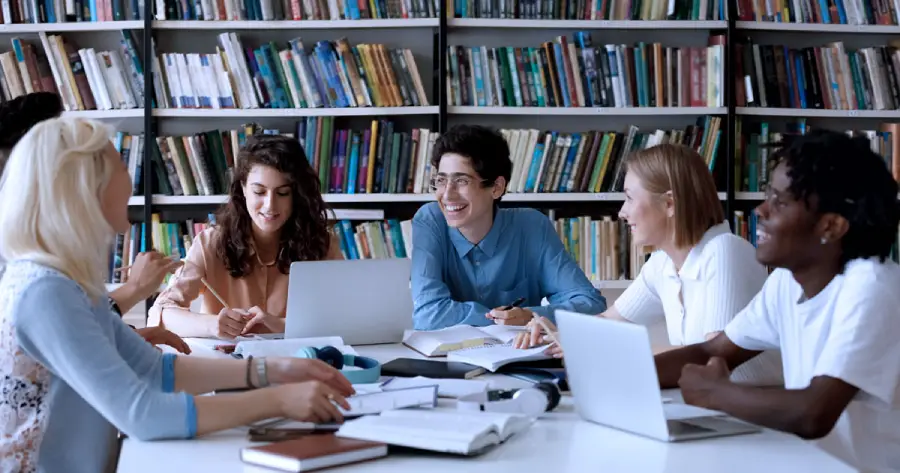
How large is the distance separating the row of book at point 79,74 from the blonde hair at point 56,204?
2396 millimetres

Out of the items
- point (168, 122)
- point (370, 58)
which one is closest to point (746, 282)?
point (370, 58)

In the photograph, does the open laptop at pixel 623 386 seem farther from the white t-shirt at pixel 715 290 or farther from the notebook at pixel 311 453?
the white t-shirt at pixel 715 290

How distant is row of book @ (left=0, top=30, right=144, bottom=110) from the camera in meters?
3.78

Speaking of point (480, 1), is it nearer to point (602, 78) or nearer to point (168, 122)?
point (602, 78)

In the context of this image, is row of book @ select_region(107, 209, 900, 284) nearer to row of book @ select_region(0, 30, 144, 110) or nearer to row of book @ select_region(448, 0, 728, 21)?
row of book @ select_region(0, 30, 144, 110)

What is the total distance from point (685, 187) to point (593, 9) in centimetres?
167

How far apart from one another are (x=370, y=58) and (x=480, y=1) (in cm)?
47

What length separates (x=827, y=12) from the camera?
3939mm

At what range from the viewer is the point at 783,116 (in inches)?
161

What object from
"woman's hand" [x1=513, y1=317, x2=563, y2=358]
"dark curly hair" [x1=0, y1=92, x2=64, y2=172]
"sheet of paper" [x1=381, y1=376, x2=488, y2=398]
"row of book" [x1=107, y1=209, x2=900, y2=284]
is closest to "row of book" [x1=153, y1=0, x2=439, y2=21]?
"row of book" [x1=107, y1=209, x2=900, y2=284]

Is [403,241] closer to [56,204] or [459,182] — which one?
[459,182]

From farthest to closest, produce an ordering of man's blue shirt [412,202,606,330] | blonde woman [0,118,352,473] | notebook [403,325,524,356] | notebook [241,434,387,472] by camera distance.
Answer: man's blue shirt [412,202,606,330] < notebook [403,325,524,356] < blonde woman [0,118,352,473] < notebook [241,434,387,472]

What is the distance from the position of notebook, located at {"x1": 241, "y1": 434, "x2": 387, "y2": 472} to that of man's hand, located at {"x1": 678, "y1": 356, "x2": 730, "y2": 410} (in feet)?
1.70

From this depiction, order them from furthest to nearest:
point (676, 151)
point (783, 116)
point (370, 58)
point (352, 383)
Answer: point (783, 116) < point (370, 58) < point (676, 151) < point (352, 383)
